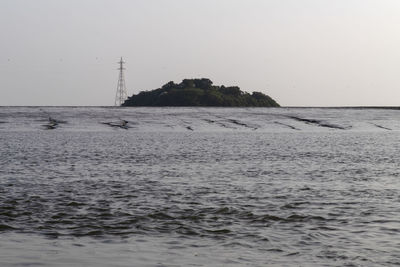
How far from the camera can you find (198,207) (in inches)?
447

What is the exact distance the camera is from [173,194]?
13.0 m

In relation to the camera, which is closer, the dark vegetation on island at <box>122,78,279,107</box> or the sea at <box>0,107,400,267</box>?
the sea at <box>0,107,400,267</box>

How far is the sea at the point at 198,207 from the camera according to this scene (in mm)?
7949

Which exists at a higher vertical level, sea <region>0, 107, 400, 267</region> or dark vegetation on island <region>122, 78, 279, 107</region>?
dark vegetation on island <region>122, 78, 279, 107</region>

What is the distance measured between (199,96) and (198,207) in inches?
3335

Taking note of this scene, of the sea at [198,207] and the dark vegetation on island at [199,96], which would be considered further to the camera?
the dark vegetation on island at [199,96]

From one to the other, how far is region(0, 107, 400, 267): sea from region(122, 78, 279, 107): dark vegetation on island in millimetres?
69744

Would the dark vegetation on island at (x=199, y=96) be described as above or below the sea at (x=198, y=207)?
above

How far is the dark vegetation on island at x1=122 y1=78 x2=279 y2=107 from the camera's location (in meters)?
95.7

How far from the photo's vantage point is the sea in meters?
7.95

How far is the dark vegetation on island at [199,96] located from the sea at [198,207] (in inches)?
2746

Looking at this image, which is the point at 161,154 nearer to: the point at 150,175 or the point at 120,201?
the point at 150,175

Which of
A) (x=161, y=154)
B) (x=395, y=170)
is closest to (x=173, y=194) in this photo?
(x=395, y=170)

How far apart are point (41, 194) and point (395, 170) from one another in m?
10.1
